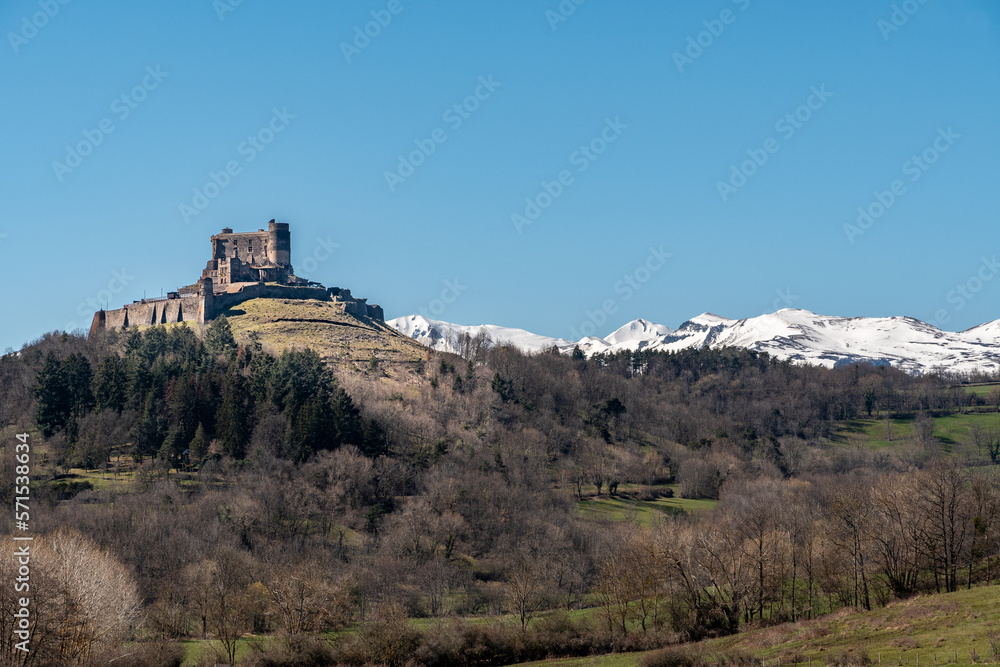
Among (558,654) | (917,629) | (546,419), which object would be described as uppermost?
(546,419)

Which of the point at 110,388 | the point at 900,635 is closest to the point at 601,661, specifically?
the point at 900,635

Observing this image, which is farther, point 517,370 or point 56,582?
point 517,370

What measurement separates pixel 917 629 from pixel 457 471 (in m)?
67.6

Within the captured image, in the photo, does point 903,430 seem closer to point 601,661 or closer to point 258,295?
point 258,295

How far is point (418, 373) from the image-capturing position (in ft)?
473

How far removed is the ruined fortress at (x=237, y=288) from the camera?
15912 centimetres

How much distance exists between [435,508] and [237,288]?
86.3 metres

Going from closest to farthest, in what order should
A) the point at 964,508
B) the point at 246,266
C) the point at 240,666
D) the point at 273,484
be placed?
the point at 240,666 < the point at 964,508 < the point at 273,484 < the point at 246,266

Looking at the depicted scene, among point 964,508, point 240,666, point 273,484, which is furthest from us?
point 273,484

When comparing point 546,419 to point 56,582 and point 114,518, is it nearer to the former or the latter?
point 114,518

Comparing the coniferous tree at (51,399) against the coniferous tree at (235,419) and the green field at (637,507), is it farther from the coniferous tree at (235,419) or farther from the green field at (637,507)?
the green field at (637,507)

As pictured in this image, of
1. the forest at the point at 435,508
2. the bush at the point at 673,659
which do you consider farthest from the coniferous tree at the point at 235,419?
the bush at the point at 673,659

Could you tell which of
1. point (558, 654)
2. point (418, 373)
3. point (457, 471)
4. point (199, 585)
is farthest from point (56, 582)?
point (418, 373)

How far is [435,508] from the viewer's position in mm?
93125
